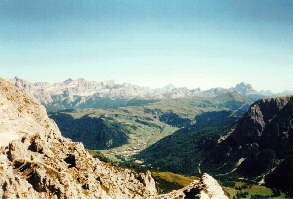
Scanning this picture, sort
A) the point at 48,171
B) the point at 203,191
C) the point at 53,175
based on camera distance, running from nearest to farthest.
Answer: the point at 203,191, the point at 53,175, the point at 48,171

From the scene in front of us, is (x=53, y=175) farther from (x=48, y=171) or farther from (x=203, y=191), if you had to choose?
(x=203, y=191)

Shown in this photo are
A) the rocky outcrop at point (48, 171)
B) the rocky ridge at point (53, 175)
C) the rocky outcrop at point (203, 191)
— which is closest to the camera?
the rocky outcrop at point (203, 191)

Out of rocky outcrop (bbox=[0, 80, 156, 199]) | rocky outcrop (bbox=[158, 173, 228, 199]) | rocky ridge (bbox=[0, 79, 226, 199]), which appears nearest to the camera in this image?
rocky outcrop (bbox=[158, 173, 228, 199])

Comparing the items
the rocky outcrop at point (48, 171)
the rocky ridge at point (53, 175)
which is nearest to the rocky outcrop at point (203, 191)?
the rocky ridge at point (53, 175)

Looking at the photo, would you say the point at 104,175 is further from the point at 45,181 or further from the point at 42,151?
the point at 45,181

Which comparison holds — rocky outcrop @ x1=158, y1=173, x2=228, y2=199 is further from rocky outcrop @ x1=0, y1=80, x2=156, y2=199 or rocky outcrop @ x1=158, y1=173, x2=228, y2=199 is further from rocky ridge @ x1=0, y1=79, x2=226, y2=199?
rocky outcrop @ x1=0, y1=80, x2=156, y2=199

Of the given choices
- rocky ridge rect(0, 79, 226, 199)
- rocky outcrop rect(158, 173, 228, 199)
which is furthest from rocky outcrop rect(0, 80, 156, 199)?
rocky outcrop rect(158, 173, 228, 199)

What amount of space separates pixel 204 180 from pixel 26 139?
9831 centimetres

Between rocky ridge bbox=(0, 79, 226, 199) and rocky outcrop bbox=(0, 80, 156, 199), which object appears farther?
rocky outcrop bbox=(0, 80, 156, 199)

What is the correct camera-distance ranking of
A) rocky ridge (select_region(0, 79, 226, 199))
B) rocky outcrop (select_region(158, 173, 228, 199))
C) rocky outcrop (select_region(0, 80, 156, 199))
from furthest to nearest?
rocky outcrop (select_region(0, 80, 156, 199))
rocky ridge (select_region(0, 79, 226, 199))
rocky outcrop (select_region(158, 173, 228, 199))

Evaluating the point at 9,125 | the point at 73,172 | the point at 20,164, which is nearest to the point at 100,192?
the point at 73,172

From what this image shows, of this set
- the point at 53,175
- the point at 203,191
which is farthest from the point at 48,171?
the point at 203,191

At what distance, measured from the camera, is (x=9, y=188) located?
382ft

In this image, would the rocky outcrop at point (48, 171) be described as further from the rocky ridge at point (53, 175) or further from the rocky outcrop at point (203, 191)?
the rocky outcrop at point (203, 191)
